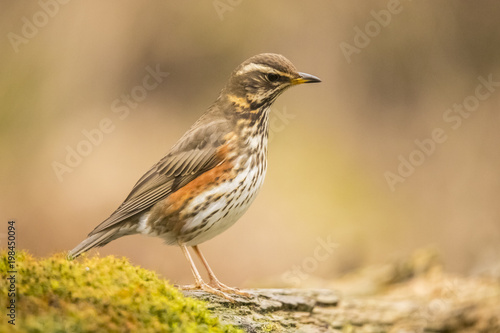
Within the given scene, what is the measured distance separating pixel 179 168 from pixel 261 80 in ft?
3.59

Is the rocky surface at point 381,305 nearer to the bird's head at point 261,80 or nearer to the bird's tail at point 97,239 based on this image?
the bird's tail at point 97,239

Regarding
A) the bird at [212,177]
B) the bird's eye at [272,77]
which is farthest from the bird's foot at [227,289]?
the bird's eye at [272,77]

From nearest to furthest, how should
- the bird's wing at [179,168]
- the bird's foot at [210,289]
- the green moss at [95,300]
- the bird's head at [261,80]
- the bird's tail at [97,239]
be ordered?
the green moss at [95,300]
the bird's foot at [210,289]
the bird's tail at [97,239]
the bird's wing at [179,168]
the bird's head at [261,80]

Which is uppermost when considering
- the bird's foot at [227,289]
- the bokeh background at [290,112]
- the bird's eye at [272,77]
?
the bokeh background at [290,112]

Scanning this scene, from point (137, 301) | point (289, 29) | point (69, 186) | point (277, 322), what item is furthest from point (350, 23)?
point (137, 301)

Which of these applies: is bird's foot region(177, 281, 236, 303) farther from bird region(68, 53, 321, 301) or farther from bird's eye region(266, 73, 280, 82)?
bird's eye region(266, 73, 280, 82)

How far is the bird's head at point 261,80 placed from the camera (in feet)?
17.6

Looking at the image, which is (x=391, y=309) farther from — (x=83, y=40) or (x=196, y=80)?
(x=83, y=40)

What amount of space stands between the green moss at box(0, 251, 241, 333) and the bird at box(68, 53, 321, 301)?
1.18 meters

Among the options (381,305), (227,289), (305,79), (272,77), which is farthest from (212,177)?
(381,305)

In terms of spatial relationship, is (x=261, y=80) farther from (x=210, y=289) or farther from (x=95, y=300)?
(x=95, y=300)

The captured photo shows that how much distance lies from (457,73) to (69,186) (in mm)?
7242

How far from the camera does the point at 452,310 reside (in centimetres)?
578

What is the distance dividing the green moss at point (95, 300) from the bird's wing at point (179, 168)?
4.65ft
